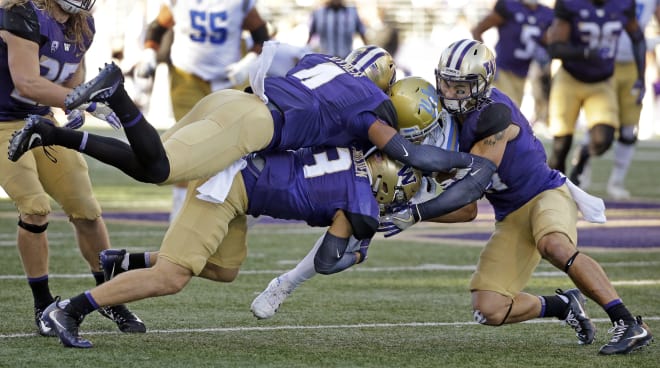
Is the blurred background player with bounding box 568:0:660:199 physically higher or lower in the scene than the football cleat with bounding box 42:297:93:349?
lower

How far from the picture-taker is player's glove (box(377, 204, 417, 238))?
500cm

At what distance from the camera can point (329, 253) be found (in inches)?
198

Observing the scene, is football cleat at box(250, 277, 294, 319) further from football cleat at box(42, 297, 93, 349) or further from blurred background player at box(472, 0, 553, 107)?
blurred background player at box(472, 0, 553, 107)

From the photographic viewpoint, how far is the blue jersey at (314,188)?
4.95 meters

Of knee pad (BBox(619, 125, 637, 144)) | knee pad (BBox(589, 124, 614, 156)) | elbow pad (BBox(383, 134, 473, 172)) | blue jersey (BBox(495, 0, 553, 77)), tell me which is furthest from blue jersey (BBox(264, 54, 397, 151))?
blue jersey (BBox(495, 0, 553, 77))

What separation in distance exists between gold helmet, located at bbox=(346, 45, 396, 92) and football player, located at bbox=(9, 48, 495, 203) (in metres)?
0.07

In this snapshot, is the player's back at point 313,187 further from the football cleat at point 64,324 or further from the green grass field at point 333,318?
the football cleat at point 64,324

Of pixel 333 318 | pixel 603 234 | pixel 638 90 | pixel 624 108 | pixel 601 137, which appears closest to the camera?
pixel 333 318

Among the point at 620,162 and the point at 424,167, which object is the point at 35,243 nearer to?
the point at 424,167

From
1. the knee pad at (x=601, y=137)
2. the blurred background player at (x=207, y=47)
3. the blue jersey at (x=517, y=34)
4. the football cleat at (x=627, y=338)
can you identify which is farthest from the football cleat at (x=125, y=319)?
the blue jersey at (x=517, y=34)

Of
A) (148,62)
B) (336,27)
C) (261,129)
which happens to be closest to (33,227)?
(261,129)

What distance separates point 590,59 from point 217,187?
624cm

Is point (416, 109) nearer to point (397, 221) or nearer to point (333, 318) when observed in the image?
point (397, 221)

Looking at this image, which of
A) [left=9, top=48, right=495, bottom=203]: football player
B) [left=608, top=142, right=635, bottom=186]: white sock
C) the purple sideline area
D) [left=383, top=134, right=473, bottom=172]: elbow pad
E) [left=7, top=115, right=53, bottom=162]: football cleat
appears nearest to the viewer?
[left=7, top=115, right=53, bottom=162]: football cleat
